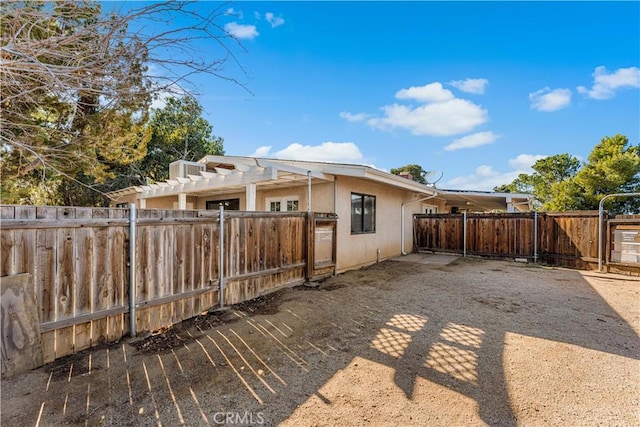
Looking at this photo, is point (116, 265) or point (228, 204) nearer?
point (116, 265)

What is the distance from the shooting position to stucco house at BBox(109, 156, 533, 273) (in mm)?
7147

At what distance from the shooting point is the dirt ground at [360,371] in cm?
228

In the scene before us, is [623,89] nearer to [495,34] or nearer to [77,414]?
[495,34]

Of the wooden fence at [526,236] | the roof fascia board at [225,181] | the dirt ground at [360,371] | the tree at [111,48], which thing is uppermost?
the tree at [111,48]

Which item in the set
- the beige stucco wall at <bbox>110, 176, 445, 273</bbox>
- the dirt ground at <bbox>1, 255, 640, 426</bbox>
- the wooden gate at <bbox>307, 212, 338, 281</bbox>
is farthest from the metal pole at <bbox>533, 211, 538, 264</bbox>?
the wooden gate at <bbox>307, 212, 338, 281</bbox>

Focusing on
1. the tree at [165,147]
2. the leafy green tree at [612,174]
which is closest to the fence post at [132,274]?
the tree at [165,147]

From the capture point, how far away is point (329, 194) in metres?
7.91

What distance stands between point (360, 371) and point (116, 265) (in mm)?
3126

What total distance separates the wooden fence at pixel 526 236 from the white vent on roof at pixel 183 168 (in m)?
9.15

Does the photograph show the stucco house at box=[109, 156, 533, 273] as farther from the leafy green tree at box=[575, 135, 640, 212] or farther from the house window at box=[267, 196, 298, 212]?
the leafy green tree at box=[575, 135, 640, 212]

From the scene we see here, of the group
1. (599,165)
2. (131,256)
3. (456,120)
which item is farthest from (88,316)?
(599,165)

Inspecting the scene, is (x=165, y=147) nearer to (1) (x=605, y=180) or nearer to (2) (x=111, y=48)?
(2) (x=111, y=48)

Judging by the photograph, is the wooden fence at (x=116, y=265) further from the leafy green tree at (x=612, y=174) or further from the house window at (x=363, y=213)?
the leafy green tree at (x=612, y=174)

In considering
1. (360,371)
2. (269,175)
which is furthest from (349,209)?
(360,371)
